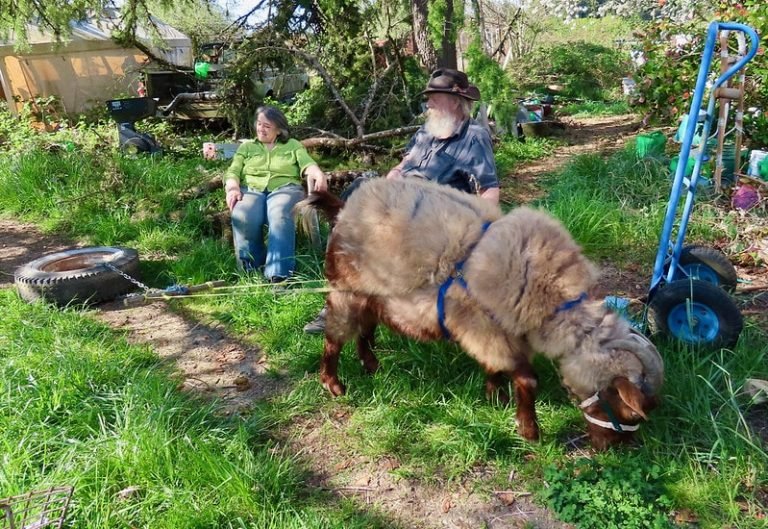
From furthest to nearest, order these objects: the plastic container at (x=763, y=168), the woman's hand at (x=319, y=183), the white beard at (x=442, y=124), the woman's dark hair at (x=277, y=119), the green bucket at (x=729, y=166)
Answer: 1. the green bucket at (x=729, y=166)
2. the plastic container at (x=763, y=168)
3. the woman's dark hair at (x=277, y=119)
4. the woman's hand at (x=319, y=183)
5. the white beard at (x=442, y=124)

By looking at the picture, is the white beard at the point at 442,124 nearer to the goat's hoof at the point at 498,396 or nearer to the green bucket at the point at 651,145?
the goat's hoof at the point at 498,396

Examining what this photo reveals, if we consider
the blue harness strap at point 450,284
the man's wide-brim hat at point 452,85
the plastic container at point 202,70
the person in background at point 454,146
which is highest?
the plastic container at point 202,70

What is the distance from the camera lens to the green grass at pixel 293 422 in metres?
2.32

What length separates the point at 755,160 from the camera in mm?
5562

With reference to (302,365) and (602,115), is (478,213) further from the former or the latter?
(602,115)

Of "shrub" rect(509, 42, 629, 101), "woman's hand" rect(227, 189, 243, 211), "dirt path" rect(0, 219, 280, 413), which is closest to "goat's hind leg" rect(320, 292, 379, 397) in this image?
"dirt path" rect(0, 219, 280, 413)

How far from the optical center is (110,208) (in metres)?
6.33

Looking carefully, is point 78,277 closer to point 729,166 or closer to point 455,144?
point 455,144

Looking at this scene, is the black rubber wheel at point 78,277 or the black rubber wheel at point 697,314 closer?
the black rubber wheel at point 697,314

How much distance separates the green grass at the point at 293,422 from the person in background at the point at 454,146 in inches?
30.1

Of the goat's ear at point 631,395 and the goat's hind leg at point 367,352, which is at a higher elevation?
the goat's ear at point 631,395

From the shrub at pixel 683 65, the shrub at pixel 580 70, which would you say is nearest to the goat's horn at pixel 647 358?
the shrub at pixel 683 65

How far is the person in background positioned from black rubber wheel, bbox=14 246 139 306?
1764 mm

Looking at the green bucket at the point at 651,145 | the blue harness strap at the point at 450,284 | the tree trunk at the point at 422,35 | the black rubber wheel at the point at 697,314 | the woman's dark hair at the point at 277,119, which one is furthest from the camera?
the tree trunk at the point at 422,35
